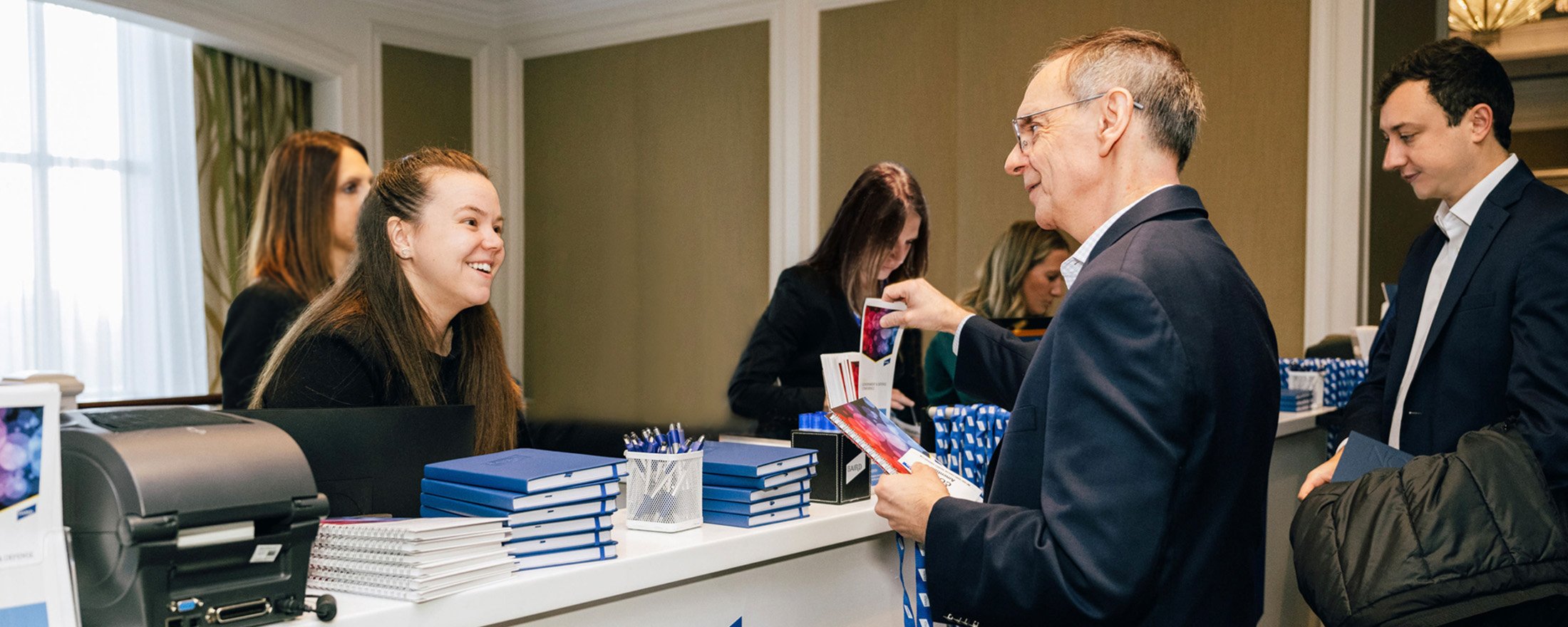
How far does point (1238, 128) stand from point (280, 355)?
410cm

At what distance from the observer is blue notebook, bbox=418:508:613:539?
59.1 inches

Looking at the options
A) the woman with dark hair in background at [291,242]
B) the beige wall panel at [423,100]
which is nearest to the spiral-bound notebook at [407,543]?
the woman with dark hair in background at [291,242]

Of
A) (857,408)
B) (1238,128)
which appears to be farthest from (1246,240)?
(857,408)

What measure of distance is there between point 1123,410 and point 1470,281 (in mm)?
1492

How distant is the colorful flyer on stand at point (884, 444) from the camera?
1.71m

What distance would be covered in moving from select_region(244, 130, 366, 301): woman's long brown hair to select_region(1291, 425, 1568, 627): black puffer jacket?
2.64 metres

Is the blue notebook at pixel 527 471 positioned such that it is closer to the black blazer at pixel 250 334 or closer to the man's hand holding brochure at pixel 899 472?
the man's hand holding brochure at pixel 899 472

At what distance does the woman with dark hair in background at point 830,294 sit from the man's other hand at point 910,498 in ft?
5.14

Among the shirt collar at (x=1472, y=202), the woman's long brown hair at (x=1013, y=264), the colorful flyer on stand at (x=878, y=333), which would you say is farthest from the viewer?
the woman's long brown hair at (x=1013, y=264)

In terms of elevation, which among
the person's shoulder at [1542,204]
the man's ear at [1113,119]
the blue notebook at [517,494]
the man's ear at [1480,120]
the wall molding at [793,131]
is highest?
the wall molding at [793,131]

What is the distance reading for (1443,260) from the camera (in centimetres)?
255

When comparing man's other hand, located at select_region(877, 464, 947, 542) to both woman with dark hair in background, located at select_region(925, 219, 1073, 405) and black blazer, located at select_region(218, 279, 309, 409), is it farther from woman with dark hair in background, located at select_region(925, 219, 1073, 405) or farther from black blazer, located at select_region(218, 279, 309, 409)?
woman with dark hair in background, located at select_region(925, 219, 1073, 405)

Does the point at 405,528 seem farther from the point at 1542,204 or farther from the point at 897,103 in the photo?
the point at 897,103

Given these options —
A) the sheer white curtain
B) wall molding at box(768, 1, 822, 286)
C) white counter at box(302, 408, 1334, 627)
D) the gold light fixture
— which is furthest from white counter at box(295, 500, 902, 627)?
the sheer white curtain
